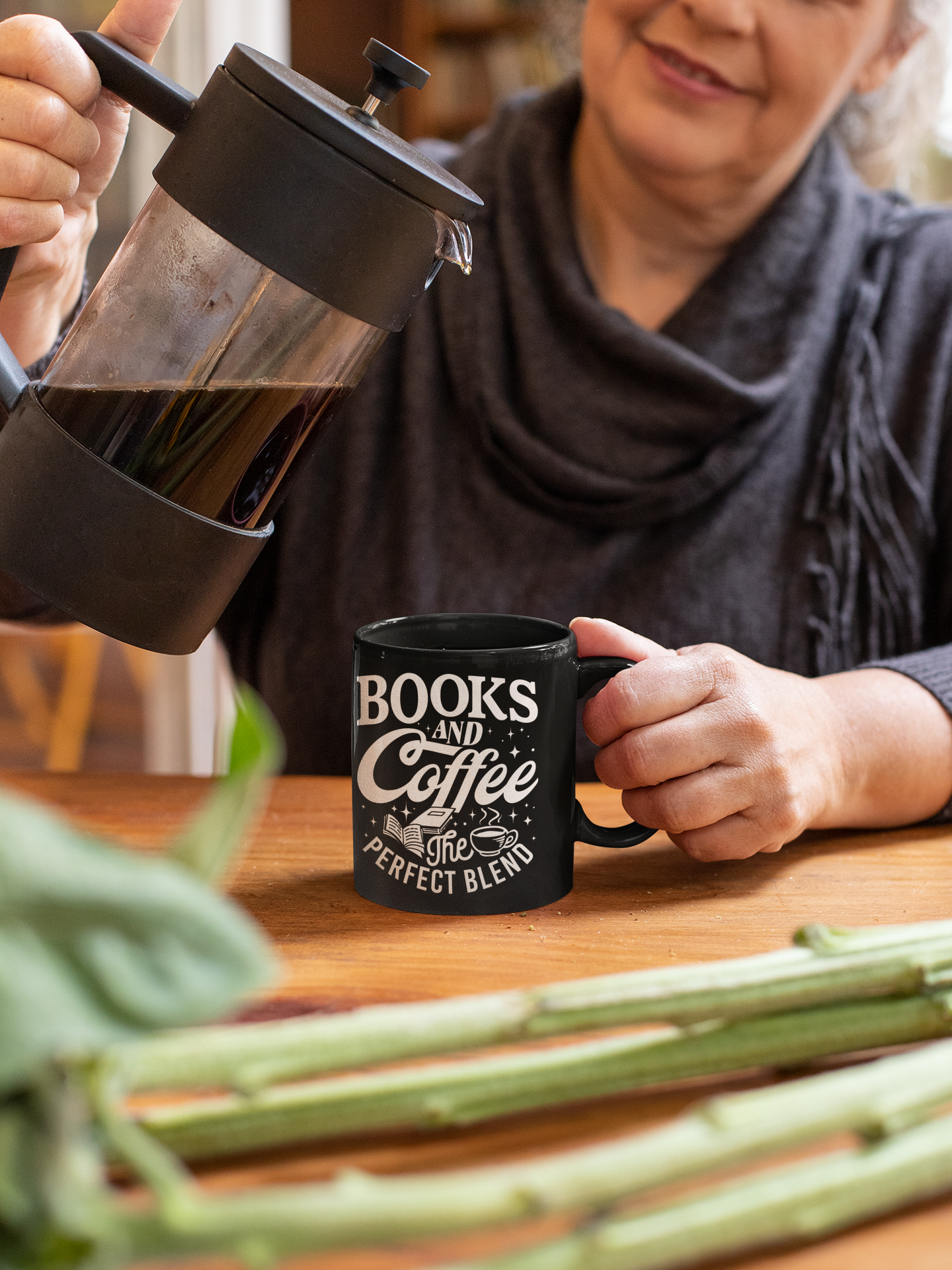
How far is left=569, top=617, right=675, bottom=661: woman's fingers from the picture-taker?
63 centimetres

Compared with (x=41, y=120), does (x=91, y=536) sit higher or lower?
lower

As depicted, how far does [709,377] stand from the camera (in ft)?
3.29

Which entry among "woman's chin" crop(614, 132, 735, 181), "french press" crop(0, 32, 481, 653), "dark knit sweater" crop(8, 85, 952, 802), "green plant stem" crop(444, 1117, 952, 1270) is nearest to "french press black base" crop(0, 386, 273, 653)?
"french press" crop(0, 32, 481, 653)

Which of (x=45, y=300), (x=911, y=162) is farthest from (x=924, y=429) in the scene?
(x=45, y=300)

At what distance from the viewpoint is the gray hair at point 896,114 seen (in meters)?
1.17

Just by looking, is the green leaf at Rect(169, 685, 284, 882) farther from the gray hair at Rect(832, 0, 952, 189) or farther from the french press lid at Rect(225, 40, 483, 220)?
the gray hair at Rect(832, 0, 952, 189)

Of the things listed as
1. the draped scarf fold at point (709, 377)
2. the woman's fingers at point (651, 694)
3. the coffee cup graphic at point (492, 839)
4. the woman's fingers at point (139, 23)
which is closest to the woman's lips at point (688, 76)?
the draped scarf fold at point (709, 377)

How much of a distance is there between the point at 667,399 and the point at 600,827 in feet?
1.71

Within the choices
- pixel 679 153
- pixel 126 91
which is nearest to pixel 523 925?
pixel 126 91

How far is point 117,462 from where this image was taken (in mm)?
569

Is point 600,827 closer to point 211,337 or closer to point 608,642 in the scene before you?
point 608,642

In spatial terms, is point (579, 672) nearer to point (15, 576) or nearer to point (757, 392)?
point (15, 576)

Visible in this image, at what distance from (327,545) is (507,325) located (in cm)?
26

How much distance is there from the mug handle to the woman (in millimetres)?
411
